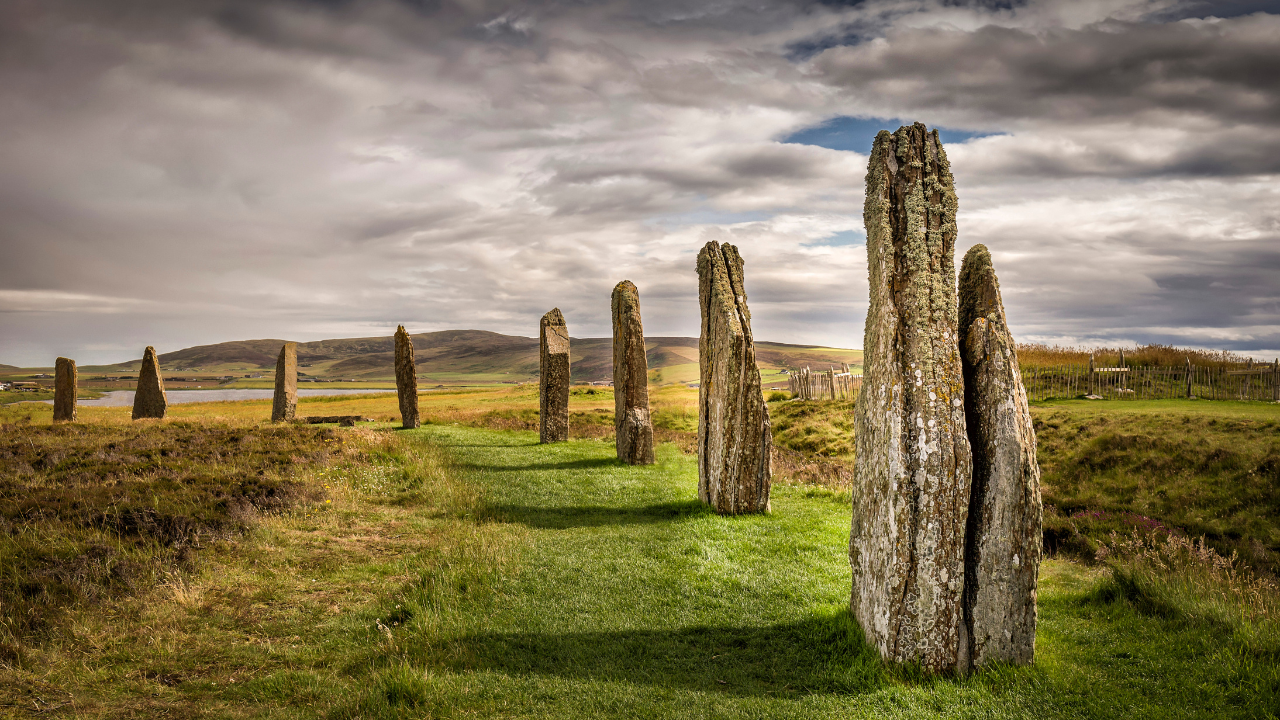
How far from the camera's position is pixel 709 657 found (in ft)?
22.4

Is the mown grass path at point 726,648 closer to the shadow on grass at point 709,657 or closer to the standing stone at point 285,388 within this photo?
the shadow on grass at point 709,657

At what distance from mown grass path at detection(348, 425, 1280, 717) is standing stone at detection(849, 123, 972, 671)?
0.52m

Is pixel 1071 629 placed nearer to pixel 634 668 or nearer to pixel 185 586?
pixel 634 668

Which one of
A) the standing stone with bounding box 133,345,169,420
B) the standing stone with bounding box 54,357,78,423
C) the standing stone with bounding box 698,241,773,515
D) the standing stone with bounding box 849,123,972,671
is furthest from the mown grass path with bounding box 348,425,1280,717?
the standing stone with bounding box 54,357,78,423

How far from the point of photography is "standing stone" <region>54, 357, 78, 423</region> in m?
26.5

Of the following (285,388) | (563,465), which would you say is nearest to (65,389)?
(285,388)

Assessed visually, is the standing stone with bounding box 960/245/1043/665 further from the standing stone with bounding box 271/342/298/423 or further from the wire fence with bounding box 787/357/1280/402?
the standing stone with bounding box 271/342/298/423

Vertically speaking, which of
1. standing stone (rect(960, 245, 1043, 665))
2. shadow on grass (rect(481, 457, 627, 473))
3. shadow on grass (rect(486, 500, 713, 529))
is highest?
standing stone (rect(960, 245, 1043, 665))

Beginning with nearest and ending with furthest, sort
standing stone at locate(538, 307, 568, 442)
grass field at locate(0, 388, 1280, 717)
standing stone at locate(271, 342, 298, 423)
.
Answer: grass field at locate(0, 388, 1280, 717) < standing stone at locate(538, 307, 568, 442) < standing stone at locate(271, 342, 298, 423)

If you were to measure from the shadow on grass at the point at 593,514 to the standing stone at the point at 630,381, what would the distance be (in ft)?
15.4

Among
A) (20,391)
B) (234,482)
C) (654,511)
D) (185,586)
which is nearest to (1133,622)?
(654,511)

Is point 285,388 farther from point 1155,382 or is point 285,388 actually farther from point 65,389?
point 1155,382

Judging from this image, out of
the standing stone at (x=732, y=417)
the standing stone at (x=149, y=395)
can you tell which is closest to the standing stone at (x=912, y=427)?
the standing stone at (x=732, y=417)

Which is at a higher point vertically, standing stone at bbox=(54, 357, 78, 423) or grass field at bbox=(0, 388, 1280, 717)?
standing stone at bbox=(54, 357, 78, 423)
